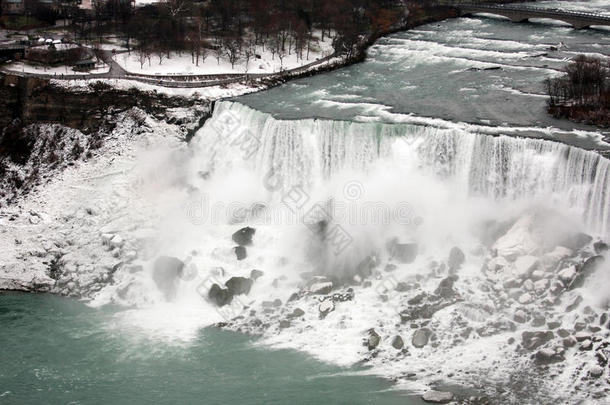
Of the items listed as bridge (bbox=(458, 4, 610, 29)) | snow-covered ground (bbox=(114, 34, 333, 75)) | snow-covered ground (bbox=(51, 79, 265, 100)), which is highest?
bridge (bbox=(458, 4, 610, 29))

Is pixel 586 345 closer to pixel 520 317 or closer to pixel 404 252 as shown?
pixel 520 317

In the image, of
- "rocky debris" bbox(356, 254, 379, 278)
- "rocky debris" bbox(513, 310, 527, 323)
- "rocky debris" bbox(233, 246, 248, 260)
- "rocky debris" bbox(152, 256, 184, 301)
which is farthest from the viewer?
"rocky debris" bbox(233, 246, 248, 260)

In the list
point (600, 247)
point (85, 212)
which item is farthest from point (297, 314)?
point (85, 212)

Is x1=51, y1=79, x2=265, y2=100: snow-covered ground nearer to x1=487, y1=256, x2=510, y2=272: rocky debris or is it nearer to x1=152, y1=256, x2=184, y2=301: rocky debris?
x1=152, y1=256, x2=184, y2=301: rocky debris

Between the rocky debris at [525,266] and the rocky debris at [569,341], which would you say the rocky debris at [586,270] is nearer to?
the rocky debris at [525,266]

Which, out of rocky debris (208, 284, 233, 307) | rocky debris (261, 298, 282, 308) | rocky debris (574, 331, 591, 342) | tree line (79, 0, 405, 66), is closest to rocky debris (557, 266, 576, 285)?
rocky debris (574, 331, 591, 342)

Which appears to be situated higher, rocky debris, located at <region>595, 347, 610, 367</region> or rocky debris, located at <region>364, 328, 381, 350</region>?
rocky debris, located at <region>595, 347, 610, 367</region>

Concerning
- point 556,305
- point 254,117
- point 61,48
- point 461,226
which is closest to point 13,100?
point 61,48
